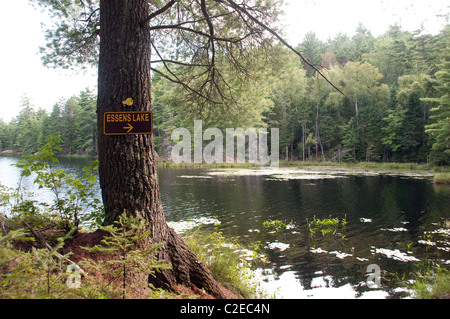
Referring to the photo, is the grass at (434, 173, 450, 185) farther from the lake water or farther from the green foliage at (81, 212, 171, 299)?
the green foliage at (81, 212, 171, 299)

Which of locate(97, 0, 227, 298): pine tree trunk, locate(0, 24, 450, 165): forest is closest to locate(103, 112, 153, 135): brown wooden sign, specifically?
locate(97, 0, 227, 298): pine tree trunk

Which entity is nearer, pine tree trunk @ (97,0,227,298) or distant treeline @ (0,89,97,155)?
pine tree trunk @ (97,0,227,298)

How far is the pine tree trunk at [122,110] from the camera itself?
2.65 m

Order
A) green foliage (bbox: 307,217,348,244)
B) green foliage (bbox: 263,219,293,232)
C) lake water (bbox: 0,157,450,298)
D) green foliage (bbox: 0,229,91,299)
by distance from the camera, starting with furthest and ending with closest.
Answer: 1. green foliage (bbox: 263,219,293,232)
2. green foliage (bbox: 307,217,348,244)
3. lake water (bbox: 0,157,450,298)
4. green foliage (bbox: 0,229,91,299)

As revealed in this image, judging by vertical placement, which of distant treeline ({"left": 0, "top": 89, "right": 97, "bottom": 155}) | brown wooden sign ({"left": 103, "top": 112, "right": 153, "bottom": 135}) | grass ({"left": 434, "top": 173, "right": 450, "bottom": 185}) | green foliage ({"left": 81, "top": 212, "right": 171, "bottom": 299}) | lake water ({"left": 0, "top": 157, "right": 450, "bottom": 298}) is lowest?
lake water ({"left": 0, "top": 157, "right": 450, "bottom": 298})

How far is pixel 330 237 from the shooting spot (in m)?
8.31

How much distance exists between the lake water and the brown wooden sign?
134 inches

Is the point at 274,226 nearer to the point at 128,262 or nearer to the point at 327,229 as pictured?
the point at 327,229

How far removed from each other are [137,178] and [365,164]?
41.2 meters

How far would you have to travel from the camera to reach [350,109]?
154 ft

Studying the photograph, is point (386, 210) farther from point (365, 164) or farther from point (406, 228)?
point (365, 164)

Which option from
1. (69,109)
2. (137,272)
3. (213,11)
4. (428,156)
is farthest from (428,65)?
(69,109)

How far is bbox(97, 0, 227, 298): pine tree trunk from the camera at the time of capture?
265cm

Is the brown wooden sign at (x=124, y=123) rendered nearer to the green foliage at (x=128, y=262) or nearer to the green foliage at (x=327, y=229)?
the green foliage at (x=128, y=262)
